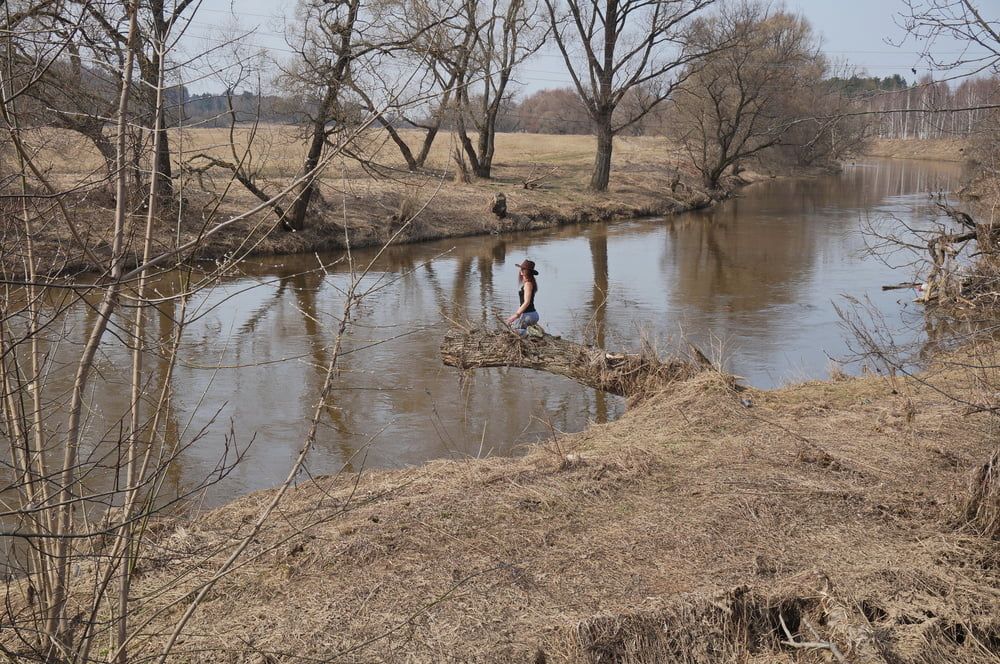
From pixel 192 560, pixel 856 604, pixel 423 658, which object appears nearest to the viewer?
pixel 423 658

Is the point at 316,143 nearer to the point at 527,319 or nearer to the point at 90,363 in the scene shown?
the point at 527,319

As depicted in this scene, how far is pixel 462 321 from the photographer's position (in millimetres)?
14086

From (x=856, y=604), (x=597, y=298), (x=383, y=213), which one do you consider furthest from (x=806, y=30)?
(x=856, y=604)

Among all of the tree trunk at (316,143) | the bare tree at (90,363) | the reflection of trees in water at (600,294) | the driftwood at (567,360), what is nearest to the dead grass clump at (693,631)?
the bare tree at (90,363)

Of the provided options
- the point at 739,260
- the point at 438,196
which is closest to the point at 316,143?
the point at 438,196

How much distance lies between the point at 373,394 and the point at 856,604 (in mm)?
7581

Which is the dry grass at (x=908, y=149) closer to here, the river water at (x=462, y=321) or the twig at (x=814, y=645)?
the river water at (x=462, y=321)

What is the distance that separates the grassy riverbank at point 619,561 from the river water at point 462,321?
0.89 m

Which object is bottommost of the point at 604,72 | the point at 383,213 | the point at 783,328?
the point at 783,328

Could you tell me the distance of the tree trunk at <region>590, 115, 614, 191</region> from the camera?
121 feet

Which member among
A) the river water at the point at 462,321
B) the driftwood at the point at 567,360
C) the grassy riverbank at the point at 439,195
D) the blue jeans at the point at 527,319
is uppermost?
the grassy riverbank at the point at 439,195

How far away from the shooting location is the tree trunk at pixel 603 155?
36.9 meters

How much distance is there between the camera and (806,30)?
56062 millimetres

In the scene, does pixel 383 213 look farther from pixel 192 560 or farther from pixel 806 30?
pixel 806 30
